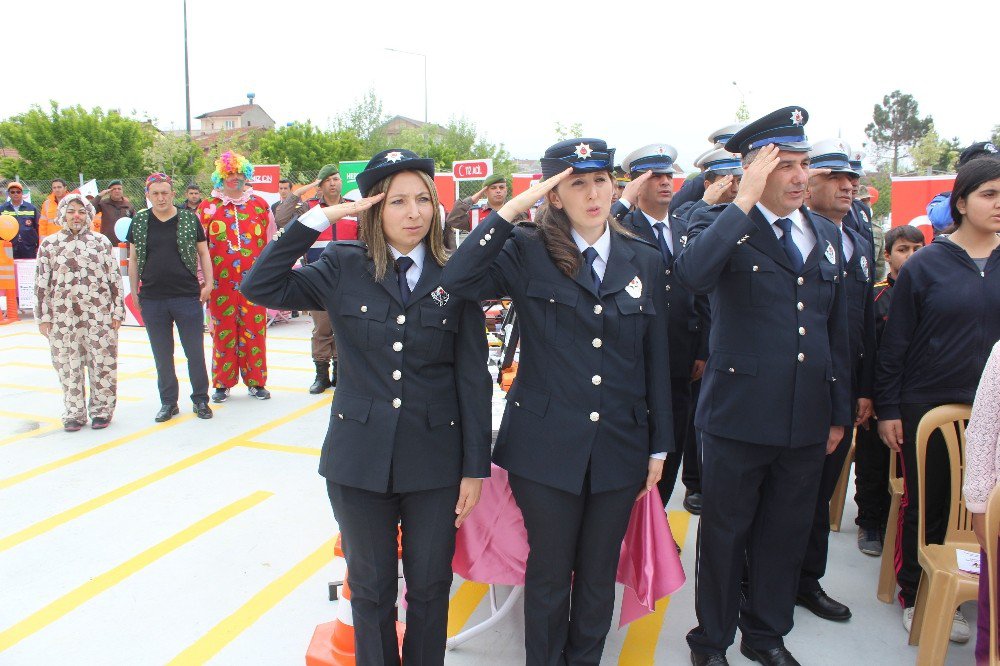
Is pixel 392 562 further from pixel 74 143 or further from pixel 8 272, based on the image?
pixel 74 143

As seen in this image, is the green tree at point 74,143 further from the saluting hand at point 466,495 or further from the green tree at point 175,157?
the saluting hand at point 466,495

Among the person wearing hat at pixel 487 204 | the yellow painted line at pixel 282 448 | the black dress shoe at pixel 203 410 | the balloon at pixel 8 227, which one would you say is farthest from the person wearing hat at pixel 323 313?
the balloon at pixel 8 227

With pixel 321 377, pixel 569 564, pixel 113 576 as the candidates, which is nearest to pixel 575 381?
pixel 569 564

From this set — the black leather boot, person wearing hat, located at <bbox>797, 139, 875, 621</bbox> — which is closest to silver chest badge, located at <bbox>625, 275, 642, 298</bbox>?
person wearing hat, located at <bbox>797, 139, 875, 621</bbox>

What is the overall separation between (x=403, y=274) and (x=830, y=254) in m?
1.63

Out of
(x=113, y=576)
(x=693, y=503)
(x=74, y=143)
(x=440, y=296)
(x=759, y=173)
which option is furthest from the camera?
(x=74, y=143)

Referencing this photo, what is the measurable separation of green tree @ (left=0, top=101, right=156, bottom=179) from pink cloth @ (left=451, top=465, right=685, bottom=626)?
103 ft

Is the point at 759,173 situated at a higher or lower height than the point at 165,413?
higher

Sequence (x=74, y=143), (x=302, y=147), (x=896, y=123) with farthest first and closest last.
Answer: (x=896, y=123), (x=302, y=147), (x=74, y=143)

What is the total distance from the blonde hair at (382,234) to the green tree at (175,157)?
23.5 metres

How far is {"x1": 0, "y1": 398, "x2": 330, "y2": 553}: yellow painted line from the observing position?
158 inches

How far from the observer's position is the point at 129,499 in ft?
14.8

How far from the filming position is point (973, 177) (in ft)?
9.58

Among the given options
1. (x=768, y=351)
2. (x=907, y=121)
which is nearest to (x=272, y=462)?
(x=768, y=351)
